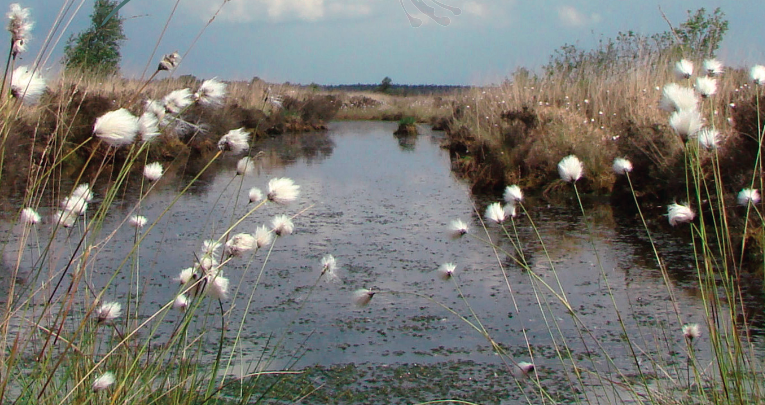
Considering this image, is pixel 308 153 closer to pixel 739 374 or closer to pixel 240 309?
pixel 240 309

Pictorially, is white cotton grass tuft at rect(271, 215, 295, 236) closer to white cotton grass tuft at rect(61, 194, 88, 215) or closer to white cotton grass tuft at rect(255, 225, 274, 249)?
white cotton grass tuft at rect(255, 225, 274, 249)

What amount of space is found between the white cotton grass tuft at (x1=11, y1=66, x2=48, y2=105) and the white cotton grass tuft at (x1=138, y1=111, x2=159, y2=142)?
9.8 inches

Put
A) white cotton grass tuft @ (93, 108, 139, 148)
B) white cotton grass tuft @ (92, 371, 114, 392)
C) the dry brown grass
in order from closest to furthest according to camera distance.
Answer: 1. white cotton grass tuft @ (93, 108, 139, 148)
2. white cotton grass tuft @ (92, 371, 114, 392)
3. the dry brown grass

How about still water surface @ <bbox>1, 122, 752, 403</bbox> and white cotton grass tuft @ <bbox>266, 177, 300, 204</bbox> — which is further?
still water surface @ <bbox>1, 122, 752, 403</bbox>

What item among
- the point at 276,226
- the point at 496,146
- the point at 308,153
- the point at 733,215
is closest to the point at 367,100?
the point at 308,153

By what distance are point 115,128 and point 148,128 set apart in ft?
1.01

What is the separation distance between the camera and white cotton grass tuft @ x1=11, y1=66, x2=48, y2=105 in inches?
76.7

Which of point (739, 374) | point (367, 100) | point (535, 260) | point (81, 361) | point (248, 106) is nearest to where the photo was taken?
point (739, 374)

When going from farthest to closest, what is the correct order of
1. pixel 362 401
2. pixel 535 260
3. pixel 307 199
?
pixel 307 199 < pixel 535 260 < pixel 362 401

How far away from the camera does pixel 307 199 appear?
9.48 m

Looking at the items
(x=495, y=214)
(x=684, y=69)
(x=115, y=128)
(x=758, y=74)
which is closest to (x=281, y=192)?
(x=115, y=128)

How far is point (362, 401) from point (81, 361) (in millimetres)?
1178

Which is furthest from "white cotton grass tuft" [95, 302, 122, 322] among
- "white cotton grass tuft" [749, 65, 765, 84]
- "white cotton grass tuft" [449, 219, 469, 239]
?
"white cotton grass tuft" [749, 65, 765, 84]

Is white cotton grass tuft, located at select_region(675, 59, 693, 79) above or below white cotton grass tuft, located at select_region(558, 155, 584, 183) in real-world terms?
above
